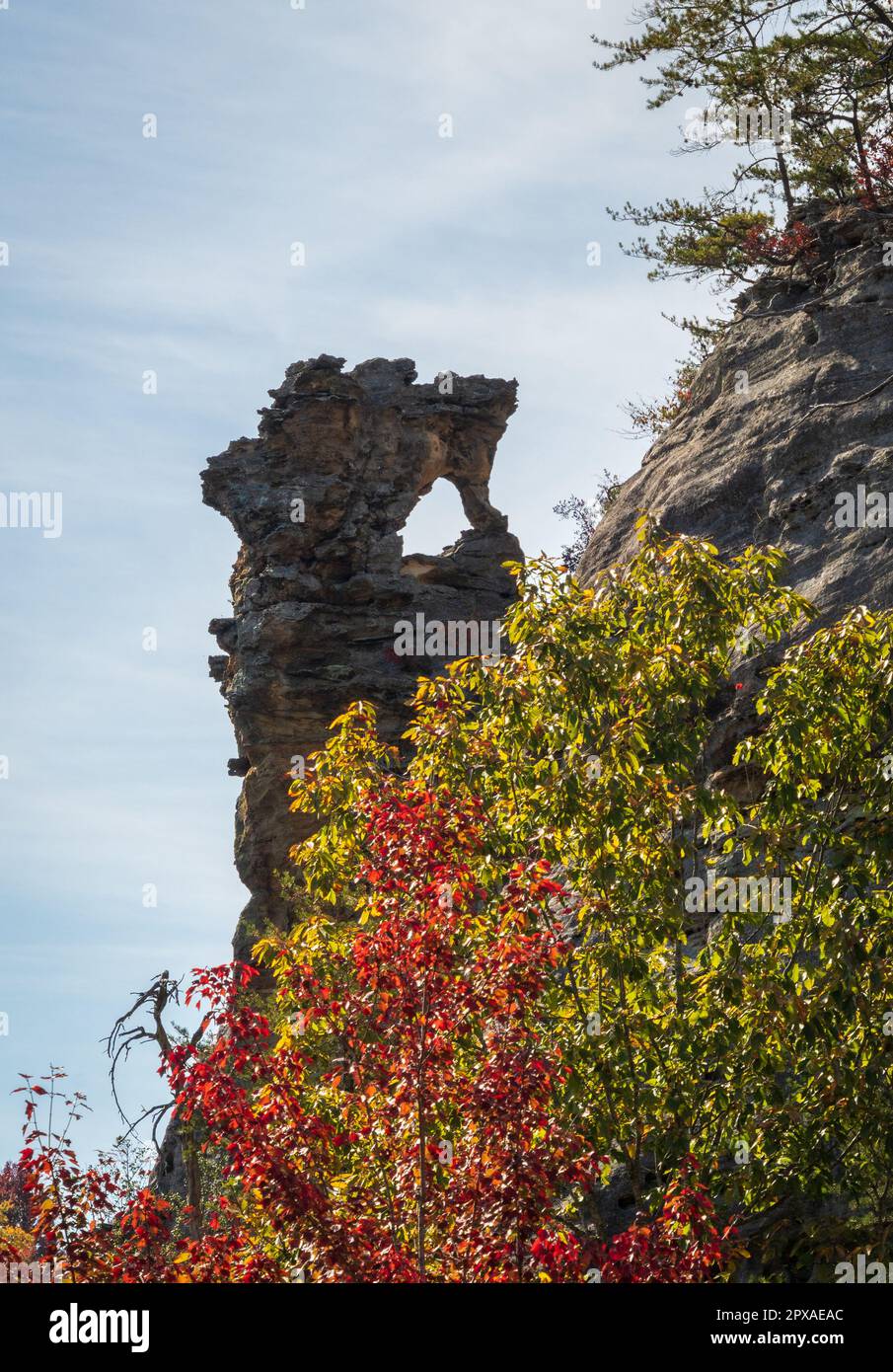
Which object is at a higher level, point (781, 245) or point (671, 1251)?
point (781, 245)

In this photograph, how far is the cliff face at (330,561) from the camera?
36500mm

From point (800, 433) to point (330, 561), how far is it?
17466 mm

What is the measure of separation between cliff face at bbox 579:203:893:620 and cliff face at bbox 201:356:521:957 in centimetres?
1236

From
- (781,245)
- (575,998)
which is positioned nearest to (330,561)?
(781,245)

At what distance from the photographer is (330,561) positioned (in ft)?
124

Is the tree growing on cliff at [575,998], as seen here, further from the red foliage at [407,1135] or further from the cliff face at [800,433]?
the cliff face at [800,433]

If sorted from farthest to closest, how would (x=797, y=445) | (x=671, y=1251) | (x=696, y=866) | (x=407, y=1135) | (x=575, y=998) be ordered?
(x=797, y=445), (x=696, y=866), (x=575, y=998), (x=407, y=1135), (x=671, y=1251)

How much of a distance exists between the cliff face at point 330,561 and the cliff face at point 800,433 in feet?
40.5

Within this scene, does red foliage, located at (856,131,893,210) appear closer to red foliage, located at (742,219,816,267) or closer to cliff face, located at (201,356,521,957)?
→ red foliage, located at (742,219,816,267)

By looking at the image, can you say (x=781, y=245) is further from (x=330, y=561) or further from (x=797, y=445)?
(x=330, y=561)

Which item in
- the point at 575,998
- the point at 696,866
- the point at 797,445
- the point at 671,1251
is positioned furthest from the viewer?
the point at 797,445

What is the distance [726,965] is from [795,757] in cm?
183

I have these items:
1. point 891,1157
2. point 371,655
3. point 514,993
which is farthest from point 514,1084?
point 371,655
